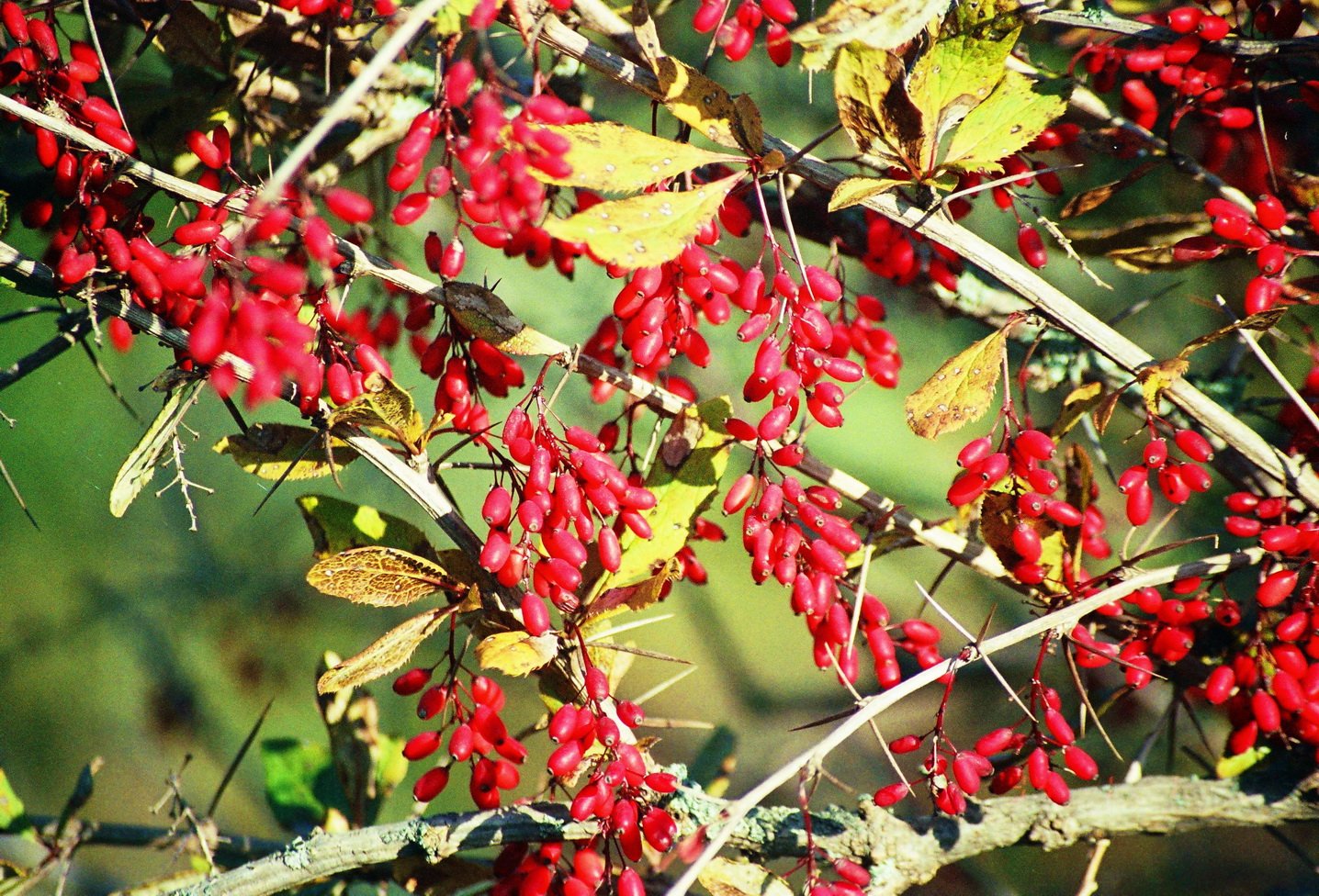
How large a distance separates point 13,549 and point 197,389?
3.78 feet

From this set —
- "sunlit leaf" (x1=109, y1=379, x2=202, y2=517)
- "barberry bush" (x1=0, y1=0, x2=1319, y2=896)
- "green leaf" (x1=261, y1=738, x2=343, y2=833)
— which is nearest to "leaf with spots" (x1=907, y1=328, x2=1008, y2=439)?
"barberry bush" (x1=0, y1=0, x2=1319, y2=896)

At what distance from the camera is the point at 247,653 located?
1.55m

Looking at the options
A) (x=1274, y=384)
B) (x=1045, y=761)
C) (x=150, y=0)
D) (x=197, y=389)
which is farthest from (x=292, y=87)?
(x=1274, y=384)

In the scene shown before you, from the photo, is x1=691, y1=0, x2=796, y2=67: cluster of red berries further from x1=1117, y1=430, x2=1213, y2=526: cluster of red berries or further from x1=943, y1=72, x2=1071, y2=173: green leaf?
x1=1117, y1=430, x2=1213, y2=526: cluster of red berries

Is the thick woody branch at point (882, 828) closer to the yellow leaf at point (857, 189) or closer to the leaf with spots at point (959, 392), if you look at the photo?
the leaf with spots at point (959, 392)

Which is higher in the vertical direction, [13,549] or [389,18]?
[389,18]

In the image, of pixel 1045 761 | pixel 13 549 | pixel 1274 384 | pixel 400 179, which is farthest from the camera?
pixel 13 549

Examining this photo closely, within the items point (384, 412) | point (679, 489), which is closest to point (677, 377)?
point (679, 489)

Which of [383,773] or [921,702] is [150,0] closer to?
[383,773]

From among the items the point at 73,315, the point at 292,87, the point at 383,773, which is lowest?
the point at 383,773

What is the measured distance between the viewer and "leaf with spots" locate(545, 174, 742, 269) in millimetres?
521

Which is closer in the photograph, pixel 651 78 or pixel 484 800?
pixel 651 78

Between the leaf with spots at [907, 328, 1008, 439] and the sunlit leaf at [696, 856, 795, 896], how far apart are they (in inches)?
13.0

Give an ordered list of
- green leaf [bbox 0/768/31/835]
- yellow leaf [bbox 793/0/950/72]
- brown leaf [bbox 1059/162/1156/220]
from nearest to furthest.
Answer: yellow leaf [bbox 793/0/950/72] → brown leaf [bbox 1059/162/1156/220] → green leaf [bbox 0/768/31/835]
